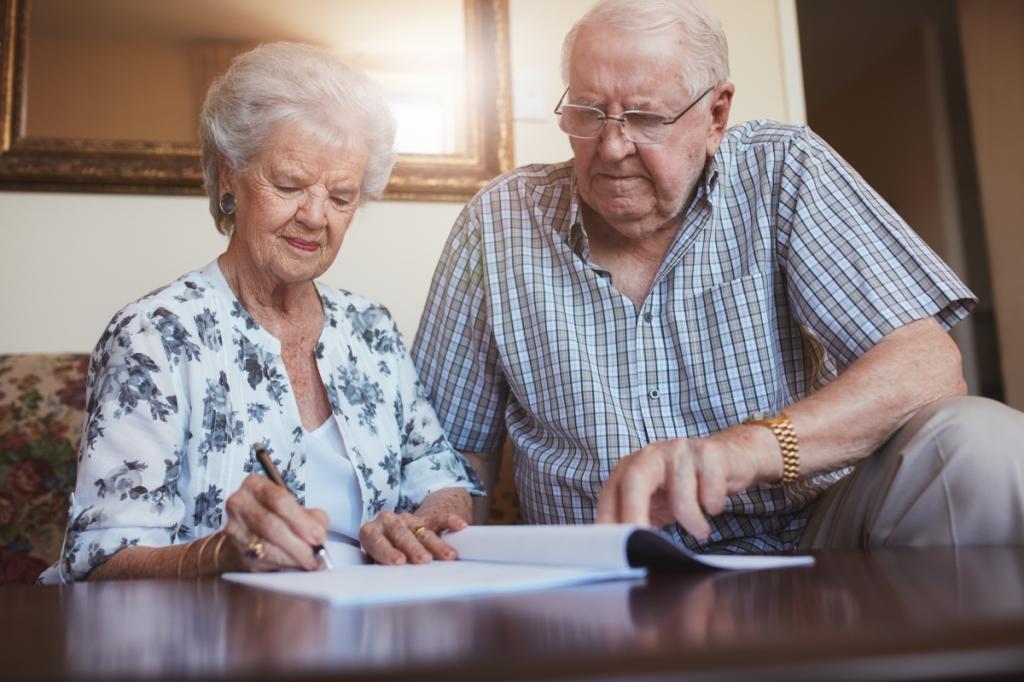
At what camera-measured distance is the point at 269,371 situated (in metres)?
1.39

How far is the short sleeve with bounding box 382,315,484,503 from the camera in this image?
1.50 metres

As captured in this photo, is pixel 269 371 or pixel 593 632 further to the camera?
pixel 269 371

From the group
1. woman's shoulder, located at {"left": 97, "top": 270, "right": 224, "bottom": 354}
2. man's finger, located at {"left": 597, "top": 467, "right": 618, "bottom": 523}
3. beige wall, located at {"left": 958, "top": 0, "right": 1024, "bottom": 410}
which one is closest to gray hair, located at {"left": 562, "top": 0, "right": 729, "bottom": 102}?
woman's shoulder, located at {"left": 97, "top": 270, "right": 224, "bottom": 354}

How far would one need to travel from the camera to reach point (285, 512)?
0.95 m

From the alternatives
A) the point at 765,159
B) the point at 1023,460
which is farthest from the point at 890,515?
the point at 765,159

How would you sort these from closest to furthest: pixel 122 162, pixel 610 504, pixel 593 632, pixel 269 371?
pixel 593 632 < pixel 610 504 < pixel 269 371 < pixel 122 162

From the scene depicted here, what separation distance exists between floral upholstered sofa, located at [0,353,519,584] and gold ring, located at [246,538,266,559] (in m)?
0.90

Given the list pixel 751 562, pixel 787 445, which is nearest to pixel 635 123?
pixel 787 445

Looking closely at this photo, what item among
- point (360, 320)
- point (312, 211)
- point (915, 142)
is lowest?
point (360, 320)

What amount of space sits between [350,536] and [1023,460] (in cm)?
88

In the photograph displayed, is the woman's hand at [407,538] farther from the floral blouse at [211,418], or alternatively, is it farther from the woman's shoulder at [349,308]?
the woman's shoulder at [349,308]

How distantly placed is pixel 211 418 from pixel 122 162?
40.0 inches

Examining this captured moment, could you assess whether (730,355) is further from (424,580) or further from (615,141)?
(424,580)

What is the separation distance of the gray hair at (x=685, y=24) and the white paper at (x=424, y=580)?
0.88 m
